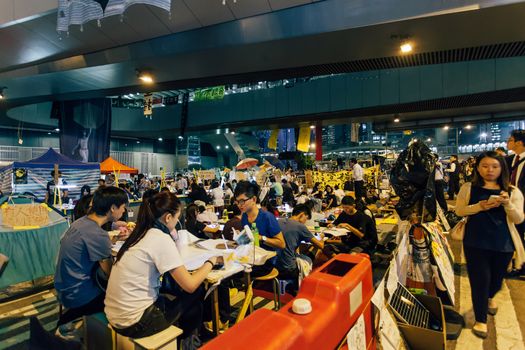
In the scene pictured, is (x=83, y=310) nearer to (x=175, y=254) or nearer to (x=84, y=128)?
(x=175, y=254)

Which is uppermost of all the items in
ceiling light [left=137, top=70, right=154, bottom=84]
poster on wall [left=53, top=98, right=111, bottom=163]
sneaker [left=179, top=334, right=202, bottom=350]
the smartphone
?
ceiling light [left=137, top=70, right=154, bottom=84]

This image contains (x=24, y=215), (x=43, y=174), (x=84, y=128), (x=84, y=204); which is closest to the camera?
(x=84, y=204)

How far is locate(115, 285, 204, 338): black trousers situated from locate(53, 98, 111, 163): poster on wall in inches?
434

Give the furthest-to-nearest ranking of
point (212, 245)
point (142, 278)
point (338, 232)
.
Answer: point (338, 232), point (212, 245), point (142, 278)

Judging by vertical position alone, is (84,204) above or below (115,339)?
above

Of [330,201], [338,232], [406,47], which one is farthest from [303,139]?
[338,232]

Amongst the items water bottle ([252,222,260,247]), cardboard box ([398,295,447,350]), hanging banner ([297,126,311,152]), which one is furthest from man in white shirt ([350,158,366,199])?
cardboard box ([398,295,447,350])

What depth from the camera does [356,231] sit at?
4508 millimetres

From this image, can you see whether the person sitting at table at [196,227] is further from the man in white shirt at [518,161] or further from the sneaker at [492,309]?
the man in white shirt at [518,161]

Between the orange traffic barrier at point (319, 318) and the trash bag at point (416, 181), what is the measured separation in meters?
1.23

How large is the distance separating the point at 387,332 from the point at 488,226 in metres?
1.69

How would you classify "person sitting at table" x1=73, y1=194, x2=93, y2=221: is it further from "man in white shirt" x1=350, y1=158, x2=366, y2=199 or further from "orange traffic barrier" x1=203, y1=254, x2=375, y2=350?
"man in white shirt" x1=350, y1=158, x2=366, y2=199

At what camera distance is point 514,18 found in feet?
15.1

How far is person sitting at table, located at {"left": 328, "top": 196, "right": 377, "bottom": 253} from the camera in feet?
14.8
